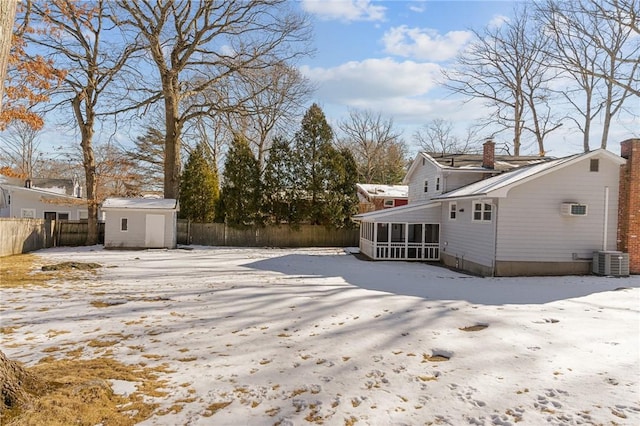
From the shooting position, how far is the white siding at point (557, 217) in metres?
13.1

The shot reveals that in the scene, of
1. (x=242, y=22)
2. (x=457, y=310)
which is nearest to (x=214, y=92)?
(x=242, y=22)

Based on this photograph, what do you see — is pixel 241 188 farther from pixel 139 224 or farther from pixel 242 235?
pixel 139 224

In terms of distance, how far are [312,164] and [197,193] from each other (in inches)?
301

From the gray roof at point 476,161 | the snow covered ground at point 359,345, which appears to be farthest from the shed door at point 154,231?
the gray roof at point 476,161

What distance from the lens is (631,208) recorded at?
43.1 ft

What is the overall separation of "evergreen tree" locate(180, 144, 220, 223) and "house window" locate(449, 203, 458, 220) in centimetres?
1515

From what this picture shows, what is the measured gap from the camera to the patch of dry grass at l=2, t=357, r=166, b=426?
3086 millimetres

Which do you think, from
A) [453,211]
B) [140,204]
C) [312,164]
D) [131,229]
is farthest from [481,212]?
[131,229]

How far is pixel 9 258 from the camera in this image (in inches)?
614

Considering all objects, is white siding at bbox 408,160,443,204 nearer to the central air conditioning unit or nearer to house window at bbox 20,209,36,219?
the central air conditioning unit

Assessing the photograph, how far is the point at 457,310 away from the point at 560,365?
287cm

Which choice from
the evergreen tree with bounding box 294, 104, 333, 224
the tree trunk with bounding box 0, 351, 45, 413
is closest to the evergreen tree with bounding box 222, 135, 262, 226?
the evergreen tree with bounding box 294, 104, 333, 224

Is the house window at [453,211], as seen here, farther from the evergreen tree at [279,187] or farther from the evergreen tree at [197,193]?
the evergreen tree at [197,193]

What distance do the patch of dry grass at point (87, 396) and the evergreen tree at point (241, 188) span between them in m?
19.8
